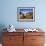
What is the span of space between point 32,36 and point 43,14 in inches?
38.6

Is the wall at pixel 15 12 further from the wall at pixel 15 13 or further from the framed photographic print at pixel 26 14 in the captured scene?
the framed photographic print at pixel 26 14

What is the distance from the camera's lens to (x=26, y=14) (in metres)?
4.76

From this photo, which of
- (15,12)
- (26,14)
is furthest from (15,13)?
(26,14)

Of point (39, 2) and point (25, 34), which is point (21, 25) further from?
point (39, 2)

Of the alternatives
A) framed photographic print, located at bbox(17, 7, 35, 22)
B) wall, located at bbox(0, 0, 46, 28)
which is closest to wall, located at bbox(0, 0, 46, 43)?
wall, located at bbox(0, 0, 46, 28)

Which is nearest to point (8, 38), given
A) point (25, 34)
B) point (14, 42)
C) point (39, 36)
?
point (14, 42)

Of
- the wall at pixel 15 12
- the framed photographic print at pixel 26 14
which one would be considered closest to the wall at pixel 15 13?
the wall at pixel 15 12

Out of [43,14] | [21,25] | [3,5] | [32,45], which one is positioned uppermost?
[3,5]

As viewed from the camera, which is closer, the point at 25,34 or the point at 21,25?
the point at 25,34

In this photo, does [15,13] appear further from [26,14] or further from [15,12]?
[26,14]

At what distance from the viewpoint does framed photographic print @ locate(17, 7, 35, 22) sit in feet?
15.5

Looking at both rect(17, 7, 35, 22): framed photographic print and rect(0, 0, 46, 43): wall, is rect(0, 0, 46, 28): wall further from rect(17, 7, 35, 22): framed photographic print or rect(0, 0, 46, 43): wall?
rect(17, 7, 35, 22): framed photographic print

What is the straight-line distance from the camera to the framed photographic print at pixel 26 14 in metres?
4.73

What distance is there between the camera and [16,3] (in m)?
4.71
